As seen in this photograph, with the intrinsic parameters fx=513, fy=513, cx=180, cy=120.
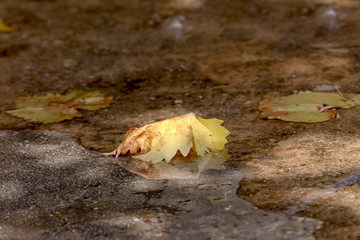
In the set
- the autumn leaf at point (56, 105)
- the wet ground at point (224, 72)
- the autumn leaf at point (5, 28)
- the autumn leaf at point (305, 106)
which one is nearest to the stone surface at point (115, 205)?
the wet ground at point (224, 72)

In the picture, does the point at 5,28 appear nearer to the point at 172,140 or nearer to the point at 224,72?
the point at 224,72

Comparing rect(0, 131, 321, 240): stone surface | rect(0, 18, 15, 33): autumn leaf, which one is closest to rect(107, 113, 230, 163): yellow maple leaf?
rect(0, 131, 321, 240): stone surface

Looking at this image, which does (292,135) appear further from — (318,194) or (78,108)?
(78,108)

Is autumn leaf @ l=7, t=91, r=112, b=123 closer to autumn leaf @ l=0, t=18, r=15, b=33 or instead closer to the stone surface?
the stone surface

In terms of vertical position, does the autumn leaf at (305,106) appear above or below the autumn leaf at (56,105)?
above

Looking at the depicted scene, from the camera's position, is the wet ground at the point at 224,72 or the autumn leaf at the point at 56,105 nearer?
the wet ground at the point at 224,72

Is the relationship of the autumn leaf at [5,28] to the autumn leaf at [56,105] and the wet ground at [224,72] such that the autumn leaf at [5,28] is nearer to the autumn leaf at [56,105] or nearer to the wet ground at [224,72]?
the wet ground at [224,72]

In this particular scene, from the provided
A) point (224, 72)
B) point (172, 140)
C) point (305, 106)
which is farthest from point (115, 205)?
point (224, 72)
